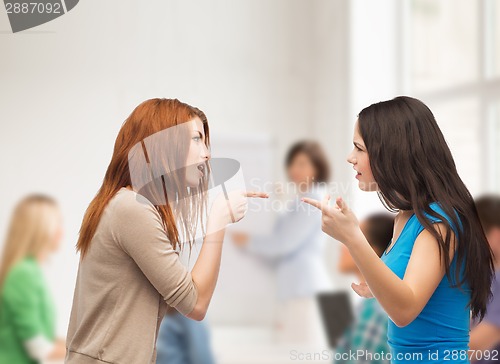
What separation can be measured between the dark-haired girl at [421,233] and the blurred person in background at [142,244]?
19 cm

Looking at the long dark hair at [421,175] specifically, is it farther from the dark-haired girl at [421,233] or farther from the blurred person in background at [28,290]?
the blurred person in background at [28,290]

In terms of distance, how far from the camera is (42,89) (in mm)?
2311

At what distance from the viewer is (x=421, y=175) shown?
1.02 meters

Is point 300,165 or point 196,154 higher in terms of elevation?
point 196,154

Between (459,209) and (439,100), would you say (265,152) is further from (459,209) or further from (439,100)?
(459,209)

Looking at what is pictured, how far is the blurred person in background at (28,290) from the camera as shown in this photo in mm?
1901

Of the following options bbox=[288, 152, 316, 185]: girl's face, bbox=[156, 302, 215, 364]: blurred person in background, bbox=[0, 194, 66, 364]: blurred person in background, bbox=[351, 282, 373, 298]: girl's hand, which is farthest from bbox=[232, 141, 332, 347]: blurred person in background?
bbox=[351, 282, 373, 298]: girl's hand

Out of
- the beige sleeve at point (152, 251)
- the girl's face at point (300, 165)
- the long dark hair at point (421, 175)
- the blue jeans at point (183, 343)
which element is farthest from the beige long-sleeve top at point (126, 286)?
the girl's face at point (300, 165)

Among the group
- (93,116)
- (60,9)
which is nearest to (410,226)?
(60,9)

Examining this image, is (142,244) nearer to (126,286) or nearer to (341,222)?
(126,286)

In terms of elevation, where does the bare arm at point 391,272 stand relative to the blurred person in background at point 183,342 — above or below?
above

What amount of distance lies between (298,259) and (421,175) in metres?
1.66

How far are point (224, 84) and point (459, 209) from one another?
79.8 inches

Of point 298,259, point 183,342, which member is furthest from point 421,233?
point 298,259
